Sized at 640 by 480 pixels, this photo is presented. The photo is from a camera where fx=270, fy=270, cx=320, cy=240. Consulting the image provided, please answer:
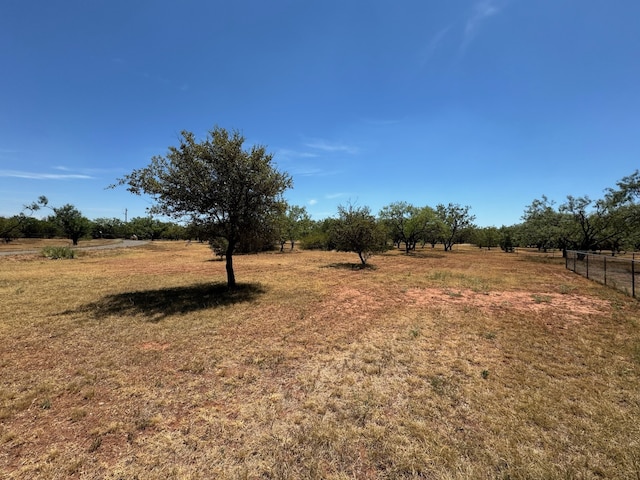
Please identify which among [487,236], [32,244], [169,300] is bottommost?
[169,300]

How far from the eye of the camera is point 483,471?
9.34ft

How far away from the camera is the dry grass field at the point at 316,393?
2986 millimetres

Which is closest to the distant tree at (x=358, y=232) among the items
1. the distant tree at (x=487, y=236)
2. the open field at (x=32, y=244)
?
the open field at (x=32, y=244)

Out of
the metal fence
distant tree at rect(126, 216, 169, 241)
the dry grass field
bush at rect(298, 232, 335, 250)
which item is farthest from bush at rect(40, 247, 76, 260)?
distant tree at rect(126, 216, 169, 241)

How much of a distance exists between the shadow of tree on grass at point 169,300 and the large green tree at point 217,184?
2.40m

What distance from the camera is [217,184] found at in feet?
35.9

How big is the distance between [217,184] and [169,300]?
4.95m

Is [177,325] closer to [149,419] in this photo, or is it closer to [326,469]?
[149,419]

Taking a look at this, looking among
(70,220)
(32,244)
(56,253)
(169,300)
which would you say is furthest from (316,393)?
(32,244)

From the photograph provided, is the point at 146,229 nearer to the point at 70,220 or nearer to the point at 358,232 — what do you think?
the point at 70,220

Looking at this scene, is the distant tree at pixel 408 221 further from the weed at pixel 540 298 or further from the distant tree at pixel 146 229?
the distant tree at pixel 146 229

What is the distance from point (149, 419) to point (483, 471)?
413cm

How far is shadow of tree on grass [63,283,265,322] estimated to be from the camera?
883 cm

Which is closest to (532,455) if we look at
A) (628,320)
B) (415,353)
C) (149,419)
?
(415,353)
